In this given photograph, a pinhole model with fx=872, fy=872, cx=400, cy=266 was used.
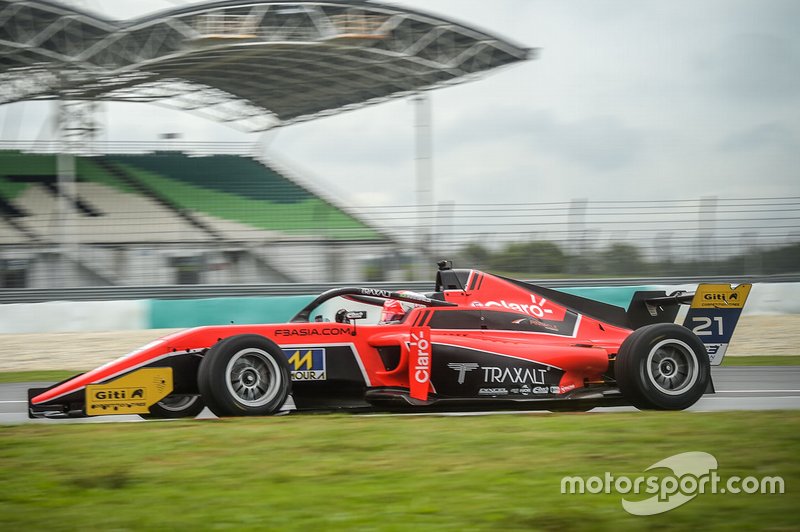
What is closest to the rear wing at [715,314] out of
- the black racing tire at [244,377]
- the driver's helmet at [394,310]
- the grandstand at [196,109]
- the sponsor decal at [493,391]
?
the sponsor decal at [493,391]

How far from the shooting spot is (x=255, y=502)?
3906 millimetres

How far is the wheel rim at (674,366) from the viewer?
263 inches

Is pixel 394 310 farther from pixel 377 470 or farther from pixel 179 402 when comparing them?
pixel 377 470

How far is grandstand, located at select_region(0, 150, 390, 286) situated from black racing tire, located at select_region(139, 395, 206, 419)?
11348 mm

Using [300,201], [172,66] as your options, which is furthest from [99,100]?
[300,201]

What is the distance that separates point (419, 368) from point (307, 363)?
0.83 metres

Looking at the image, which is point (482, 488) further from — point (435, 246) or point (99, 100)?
point (99, 100)

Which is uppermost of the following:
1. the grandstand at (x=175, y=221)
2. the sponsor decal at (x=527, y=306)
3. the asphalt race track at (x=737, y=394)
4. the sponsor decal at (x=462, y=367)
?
the grandstand at (x=175, y=221)

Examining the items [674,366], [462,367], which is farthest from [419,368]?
[674,366]

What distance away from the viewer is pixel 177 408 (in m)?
6.87

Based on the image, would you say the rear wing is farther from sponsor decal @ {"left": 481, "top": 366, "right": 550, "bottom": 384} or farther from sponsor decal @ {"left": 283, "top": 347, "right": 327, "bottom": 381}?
sponsor decal @ {"left": 283, "top": 347, "right": 327, "bottom": 381}

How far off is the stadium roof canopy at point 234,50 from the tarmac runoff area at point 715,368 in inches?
394

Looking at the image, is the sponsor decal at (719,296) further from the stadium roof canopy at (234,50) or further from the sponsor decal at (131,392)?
the stadium roof canopy at (234,50)

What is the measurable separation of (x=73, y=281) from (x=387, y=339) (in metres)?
13.9
